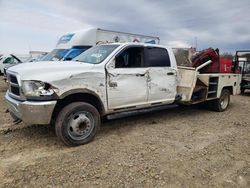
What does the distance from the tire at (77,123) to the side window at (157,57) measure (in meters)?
1.89

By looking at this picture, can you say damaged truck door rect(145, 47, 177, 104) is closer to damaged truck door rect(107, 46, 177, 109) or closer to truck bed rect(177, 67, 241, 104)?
damaged truck door rect(107, 46, 177, 109)

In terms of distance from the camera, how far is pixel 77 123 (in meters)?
4.28

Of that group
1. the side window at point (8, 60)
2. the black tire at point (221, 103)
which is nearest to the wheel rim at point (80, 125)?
the black tire at point (221, 103)

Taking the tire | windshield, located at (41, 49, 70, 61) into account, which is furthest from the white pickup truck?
windshield, located at (41, 49, 70, 61)

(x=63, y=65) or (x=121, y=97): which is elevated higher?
(x=63, y=65)

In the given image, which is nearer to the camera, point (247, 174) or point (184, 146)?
point (247, 174)

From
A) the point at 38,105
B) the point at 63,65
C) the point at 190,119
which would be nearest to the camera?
the point at 38,105

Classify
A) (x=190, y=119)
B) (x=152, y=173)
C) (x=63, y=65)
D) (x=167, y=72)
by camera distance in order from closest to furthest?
1. (x=152, y=173)
2. (x=63, y=65)
3. (x=167, y=72)
4. (x=190, y=119)

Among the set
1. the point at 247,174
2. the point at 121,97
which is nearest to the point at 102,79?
the point at 121,97

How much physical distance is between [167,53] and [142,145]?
2650 mm

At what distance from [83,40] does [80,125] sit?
6.47 meters

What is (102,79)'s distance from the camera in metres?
4.54

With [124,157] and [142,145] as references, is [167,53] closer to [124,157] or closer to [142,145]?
[142,145]

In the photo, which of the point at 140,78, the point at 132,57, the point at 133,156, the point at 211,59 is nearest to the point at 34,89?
the point at 133,156
